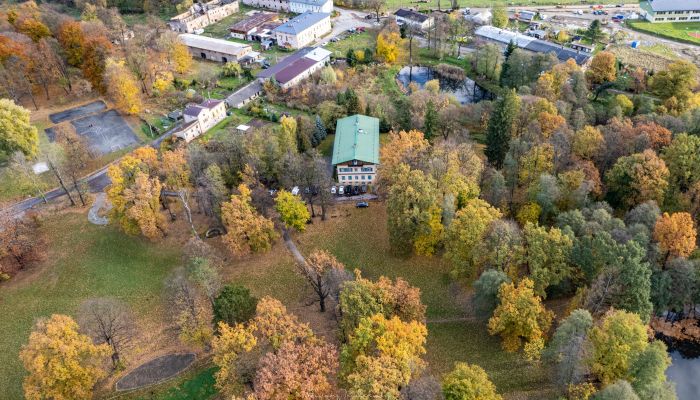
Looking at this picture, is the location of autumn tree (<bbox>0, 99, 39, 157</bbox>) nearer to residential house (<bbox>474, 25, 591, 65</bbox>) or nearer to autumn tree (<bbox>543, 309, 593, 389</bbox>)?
autumn tree (<bbox>543, 309, 593, 389</bbox>)

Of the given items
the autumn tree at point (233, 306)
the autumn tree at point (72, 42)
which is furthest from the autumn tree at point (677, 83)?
the autumn tree at point (72, 42)

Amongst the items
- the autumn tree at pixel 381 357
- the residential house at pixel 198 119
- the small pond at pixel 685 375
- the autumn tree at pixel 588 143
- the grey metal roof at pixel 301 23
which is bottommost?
the small pond at pixel 685 375

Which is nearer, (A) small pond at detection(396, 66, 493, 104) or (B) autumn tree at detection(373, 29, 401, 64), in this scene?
(A) small pond at detection(396, 66, 493, 104)

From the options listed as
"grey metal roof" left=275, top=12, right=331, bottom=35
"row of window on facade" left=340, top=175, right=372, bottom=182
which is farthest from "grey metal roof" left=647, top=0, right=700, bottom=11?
"row of window on facade" left=340, top=175, right=372, bottom=182

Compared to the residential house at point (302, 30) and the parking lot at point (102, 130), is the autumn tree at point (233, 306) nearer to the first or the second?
the parking lot at point (102, 130)

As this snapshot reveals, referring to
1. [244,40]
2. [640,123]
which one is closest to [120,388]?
[640,123]

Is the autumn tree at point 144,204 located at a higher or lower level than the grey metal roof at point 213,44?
lower
